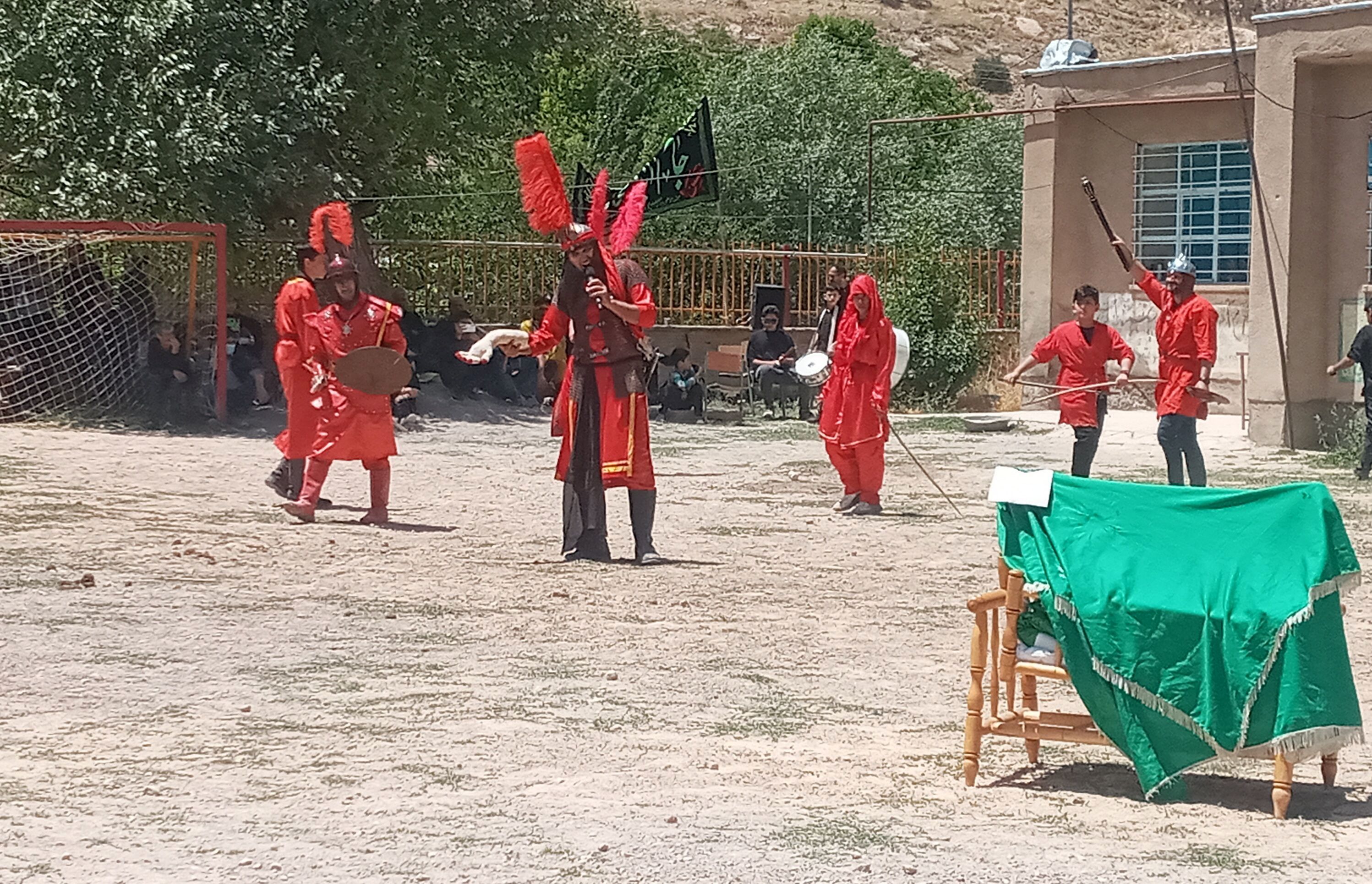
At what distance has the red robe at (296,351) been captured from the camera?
39.9 ft

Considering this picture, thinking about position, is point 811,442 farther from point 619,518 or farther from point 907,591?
point 907,591

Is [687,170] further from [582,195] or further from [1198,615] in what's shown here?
[1198,615]

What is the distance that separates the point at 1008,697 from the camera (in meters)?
5.96

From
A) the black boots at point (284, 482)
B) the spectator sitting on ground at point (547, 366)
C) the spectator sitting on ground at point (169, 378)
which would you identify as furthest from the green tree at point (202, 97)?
the black boots at point (284, 482)

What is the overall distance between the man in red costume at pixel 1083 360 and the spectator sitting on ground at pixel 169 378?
1037cm

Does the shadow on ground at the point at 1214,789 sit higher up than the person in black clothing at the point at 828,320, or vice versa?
the person in black clothing at the point at 828,320

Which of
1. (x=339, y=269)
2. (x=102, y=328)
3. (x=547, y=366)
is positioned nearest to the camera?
(x=339, y=269)

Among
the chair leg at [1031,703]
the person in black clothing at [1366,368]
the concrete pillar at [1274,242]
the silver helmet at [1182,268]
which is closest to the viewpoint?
the chair leg at [1031,703]

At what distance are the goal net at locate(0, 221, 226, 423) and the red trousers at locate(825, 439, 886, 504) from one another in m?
8.86

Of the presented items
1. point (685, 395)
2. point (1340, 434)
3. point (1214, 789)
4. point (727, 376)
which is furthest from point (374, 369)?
point (727, 376)

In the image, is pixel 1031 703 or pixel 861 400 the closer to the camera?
pixel 1031 703

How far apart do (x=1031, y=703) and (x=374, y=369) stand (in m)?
6.42

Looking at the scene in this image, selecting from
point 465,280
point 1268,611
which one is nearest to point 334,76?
point 465,280

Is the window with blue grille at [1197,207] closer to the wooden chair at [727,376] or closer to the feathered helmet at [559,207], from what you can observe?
the wooden chair at [727,376]
